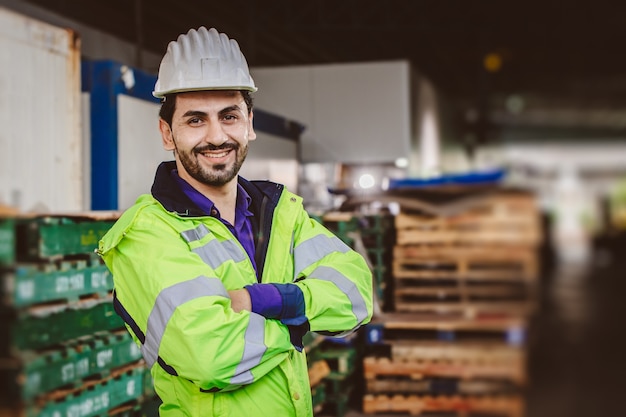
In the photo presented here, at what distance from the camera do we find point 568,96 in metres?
1.92

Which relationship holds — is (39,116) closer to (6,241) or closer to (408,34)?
(6,241)

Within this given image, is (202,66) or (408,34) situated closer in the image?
(202,66)

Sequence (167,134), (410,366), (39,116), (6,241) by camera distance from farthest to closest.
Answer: (410,366)
(39,116)
(6,241)
(167,134)

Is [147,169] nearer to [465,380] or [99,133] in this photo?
[99,133]

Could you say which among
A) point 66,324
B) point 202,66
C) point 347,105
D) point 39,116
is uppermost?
point 347,105

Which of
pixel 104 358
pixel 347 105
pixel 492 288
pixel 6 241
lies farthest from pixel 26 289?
pixel 347 105

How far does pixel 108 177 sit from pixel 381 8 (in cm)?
860

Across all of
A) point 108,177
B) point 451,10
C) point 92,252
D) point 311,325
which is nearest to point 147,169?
point 108,177

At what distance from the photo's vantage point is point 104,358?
3.52 metres

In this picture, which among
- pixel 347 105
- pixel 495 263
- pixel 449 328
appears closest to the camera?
pixel 495 263

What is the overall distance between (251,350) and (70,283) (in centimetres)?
163

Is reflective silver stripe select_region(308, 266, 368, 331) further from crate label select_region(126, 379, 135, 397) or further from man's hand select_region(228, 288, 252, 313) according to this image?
crate label select_region(126, 379, 135, 397)

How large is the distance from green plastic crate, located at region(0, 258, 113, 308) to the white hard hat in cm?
85

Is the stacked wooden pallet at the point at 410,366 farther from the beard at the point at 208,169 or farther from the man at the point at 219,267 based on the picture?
the beard at the point at 208,169
